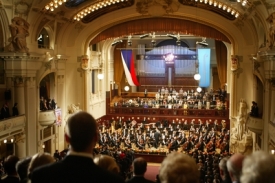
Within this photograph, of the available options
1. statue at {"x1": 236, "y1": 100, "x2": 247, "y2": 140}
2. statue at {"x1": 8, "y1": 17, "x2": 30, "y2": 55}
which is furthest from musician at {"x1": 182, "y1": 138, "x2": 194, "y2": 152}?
statue at {"x1": 8, "y1": 17, "x2": 30, "y2": 55}

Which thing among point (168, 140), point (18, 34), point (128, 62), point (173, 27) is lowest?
point (168, 140)

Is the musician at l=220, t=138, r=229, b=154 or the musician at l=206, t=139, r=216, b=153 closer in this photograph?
the musician at l=206, t=139, r=216, b=153

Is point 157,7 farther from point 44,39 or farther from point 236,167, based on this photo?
point 236,167

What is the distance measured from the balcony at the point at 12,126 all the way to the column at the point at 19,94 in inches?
16.5

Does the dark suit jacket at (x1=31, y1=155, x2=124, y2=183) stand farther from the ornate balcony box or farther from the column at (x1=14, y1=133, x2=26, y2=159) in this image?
the column at (x1=14, y1=133, x2=26, y2=159)

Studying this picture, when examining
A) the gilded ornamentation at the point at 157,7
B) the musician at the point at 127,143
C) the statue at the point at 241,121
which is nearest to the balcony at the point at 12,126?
the musician at the point at 127,143

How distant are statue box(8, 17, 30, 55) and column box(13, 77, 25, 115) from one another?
1393 mm

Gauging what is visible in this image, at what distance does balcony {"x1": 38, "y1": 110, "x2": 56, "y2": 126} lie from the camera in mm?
17172

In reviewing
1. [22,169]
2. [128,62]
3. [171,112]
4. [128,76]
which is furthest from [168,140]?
[22,169]

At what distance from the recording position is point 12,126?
1472 centimetres

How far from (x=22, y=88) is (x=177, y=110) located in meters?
12.6

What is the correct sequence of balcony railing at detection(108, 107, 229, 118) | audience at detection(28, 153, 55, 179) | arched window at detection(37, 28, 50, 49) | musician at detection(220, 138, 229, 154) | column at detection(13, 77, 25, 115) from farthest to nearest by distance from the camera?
1. balcony railing at detection(108, 107, 229, 118)
2. arched window at detection(37, 28, 50, 49)
3. musician at detection(220, 138, 229, 154)
4. column at detection(13, 77, 25, 115)
5. audience at detection(28, 153, 55, 179)

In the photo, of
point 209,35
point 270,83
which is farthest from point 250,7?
point 209,35

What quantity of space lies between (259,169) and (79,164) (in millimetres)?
1246
